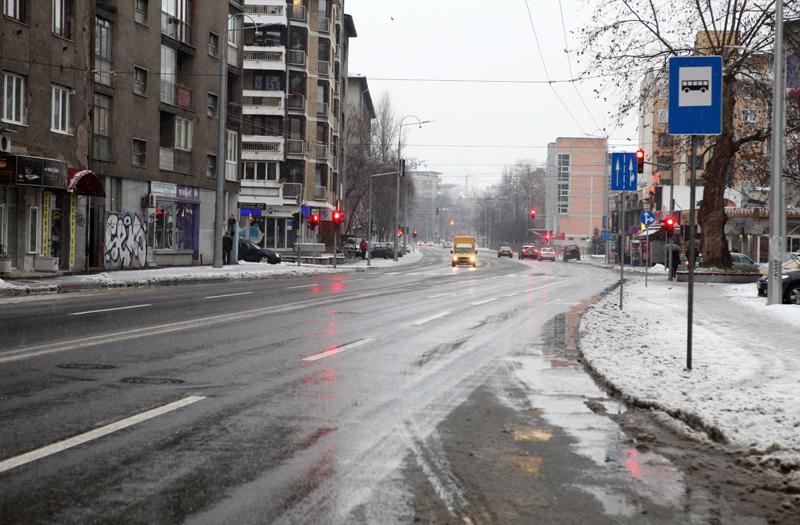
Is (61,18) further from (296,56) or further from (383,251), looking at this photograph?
(383,251)

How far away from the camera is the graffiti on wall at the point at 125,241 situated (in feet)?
116

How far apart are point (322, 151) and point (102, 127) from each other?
41423mm

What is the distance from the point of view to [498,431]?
666cm

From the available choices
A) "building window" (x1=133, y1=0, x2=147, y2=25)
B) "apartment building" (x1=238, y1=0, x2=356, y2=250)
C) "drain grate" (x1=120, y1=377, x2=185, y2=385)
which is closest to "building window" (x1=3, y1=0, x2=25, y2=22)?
"building window" (x1=133, y1=0, x2=147, y2=25)

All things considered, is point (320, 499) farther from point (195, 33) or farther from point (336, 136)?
point (336, 136)

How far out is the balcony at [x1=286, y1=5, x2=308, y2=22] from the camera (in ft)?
238

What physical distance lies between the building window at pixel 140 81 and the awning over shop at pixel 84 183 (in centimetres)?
659

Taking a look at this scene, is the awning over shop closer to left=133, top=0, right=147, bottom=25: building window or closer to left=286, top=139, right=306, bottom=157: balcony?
left=133, top=0, right=147, bottom=25: building window

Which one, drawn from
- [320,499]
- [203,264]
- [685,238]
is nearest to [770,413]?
[320,499]

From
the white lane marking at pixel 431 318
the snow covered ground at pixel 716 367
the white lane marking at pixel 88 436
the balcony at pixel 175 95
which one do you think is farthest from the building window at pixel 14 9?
the white lane marking at pixel 88 436

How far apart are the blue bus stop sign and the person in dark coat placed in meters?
36.8

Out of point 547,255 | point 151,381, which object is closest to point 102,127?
point 151,381

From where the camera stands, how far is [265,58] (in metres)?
71.8

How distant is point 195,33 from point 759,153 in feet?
87.4
